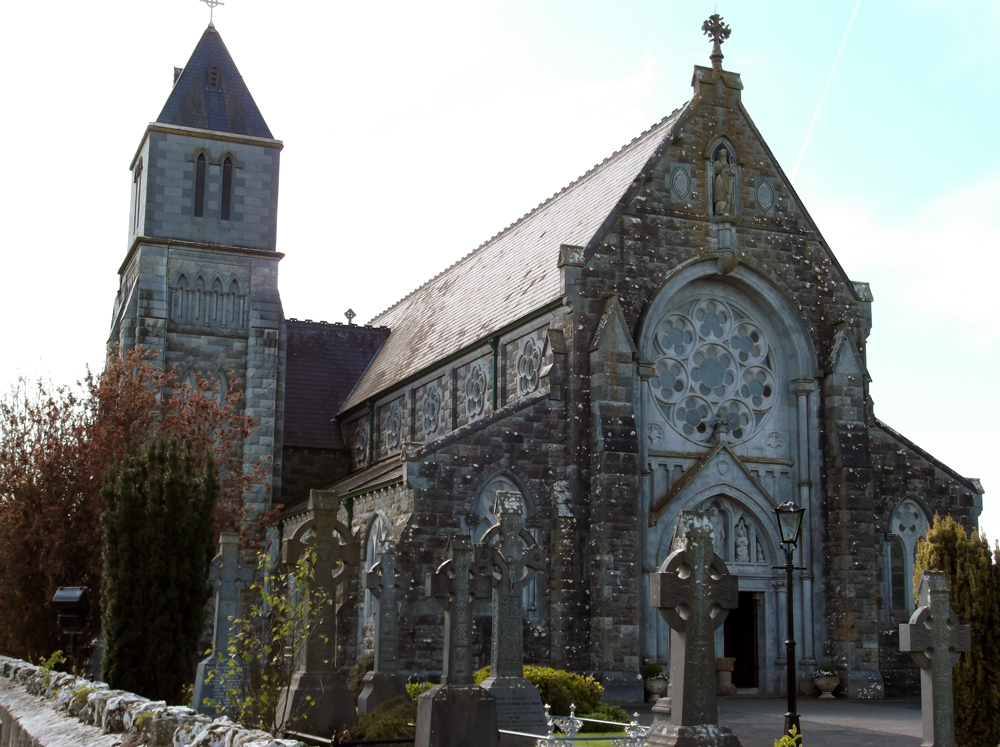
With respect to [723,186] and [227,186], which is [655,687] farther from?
[227,186]

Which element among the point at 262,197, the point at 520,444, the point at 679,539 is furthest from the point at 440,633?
the point at 262,197

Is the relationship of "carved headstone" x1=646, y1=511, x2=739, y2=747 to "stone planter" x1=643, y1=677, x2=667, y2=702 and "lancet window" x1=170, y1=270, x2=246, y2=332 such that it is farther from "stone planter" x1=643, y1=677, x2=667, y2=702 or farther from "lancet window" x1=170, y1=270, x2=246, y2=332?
"lancet window" x1=170, y1=270, x2=246, y2=332

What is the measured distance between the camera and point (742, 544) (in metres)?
28.0

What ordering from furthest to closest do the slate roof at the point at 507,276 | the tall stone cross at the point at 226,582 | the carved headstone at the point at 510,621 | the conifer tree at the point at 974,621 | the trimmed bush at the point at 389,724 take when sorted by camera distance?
the slate roof at the point at 507,276, the tall stone cross at the point at 226,582, the carved headstone at the point at 510,621, the conifer tree at the point at 974,621, the trimmed bush at the point at 389,724

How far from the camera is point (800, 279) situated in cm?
2980

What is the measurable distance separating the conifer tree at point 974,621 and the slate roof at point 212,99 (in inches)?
1192

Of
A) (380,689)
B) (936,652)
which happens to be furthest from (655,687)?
(936,652)

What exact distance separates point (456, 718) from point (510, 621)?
354cm

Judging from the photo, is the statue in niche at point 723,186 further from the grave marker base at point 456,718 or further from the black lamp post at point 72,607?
the grave marker base at point 456,718

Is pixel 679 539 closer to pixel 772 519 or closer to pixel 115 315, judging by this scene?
pixel 772 519

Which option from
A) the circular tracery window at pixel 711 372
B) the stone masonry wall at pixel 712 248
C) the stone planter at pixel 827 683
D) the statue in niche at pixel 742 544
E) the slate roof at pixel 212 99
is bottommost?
the stone planter at pixel 827 683

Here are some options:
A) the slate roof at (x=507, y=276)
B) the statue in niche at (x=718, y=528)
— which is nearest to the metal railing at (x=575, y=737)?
the statue in niche at (x=718, y=528)

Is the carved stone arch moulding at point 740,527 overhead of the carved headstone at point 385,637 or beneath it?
overhead

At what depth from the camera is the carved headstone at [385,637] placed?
21297mm
